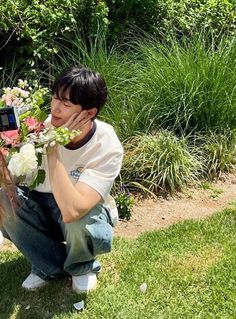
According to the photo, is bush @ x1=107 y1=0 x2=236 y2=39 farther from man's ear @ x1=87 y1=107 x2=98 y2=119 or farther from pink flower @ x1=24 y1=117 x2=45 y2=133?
pink flower @ x1=24 y1=117 x2=45 y2=133

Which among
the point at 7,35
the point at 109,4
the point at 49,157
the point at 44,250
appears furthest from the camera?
the point at 109,4

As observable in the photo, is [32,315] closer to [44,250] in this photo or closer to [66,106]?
[44,250]

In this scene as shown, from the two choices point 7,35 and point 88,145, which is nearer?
point 88,145

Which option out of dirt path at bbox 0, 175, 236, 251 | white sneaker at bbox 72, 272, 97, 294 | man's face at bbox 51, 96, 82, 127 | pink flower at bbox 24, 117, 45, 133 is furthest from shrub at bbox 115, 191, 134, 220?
pink flower at bbox 24, 117, 45, 133

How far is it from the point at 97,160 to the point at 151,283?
2.60 ft

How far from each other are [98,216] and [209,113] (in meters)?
2.14

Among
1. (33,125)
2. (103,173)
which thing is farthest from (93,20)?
(33,125)

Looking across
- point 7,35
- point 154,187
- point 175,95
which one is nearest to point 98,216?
point 154,187

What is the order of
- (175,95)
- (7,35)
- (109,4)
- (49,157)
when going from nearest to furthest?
(49,157), (175,95), (7,35), (109,4)

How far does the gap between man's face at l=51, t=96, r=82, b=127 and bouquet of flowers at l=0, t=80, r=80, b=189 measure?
0.06m

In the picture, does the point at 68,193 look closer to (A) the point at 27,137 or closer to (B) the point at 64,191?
(B) the point at 64,191

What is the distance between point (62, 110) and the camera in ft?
9.64

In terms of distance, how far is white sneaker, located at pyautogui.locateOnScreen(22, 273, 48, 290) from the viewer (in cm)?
335

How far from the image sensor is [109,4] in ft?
18.9
